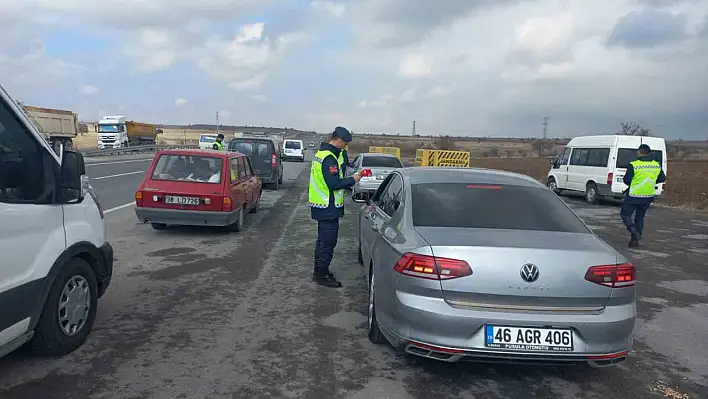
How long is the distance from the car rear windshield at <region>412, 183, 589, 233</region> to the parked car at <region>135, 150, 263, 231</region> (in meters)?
5.46

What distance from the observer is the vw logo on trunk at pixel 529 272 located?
371 centimetres

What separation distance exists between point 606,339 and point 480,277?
94cm

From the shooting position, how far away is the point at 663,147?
57.9 feet

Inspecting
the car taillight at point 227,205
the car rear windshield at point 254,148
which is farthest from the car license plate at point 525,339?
the car rear windshield at point 254,148

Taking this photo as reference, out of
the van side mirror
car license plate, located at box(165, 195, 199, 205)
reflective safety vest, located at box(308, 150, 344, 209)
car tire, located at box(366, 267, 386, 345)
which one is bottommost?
car tire, located at box(366, 267, 386, 345)

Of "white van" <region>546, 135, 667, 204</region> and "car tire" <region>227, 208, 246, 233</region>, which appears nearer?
"car tire" <region>227, 208, 246, 233</region>

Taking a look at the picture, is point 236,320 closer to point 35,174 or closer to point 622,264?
point 35,174

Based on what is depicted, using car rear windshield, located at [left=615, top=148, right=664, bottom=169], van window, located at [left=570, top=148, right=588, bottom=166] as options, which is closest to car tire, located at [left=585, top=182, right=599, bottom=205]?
van window, located at [left=570, top=148, right=588, bottom=166]

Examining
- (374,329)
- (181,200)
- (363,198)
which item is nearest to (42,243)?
(374,329)


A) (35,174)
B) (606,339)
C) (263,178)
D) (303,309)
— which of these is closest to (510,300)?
(606,339)

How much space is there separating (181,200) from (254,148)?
9524mm

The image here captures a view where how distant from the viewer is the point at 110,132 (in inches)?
1876

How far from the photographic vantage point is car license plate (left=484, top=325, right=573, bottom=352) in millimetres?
3677

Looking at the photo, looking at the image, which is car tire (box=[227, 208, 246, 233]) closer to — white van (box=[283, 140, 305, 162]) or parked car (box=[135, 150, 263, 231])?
parked car (box=[135, 150, 263, 231])
